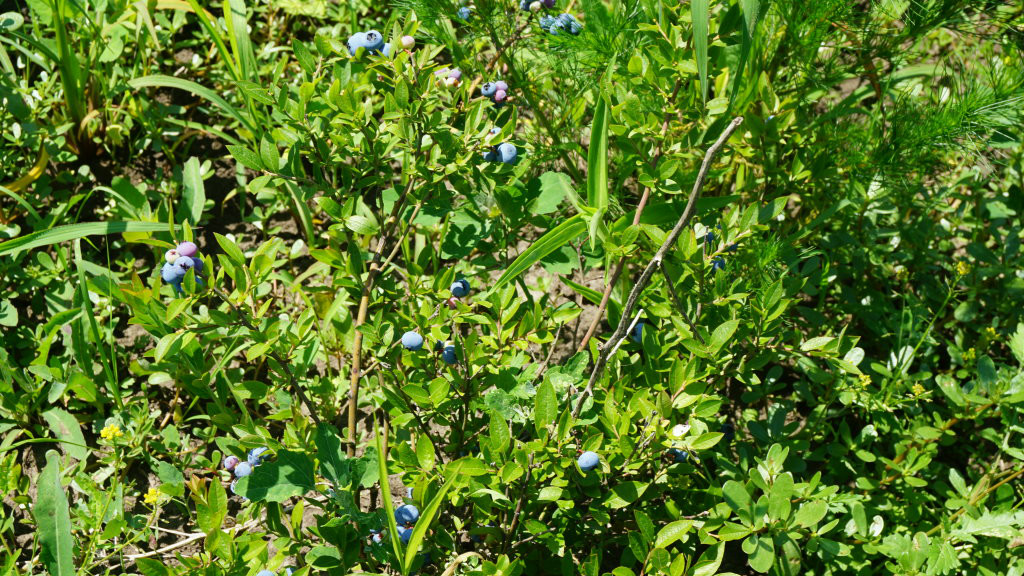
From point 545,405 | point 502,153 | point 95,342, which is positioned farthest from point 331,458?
point 95,342

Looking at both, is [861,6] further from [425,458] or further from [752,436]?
[425,458]

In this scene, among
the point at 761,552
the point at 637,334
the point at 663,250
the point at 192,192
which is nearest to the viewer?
the point at 663,250

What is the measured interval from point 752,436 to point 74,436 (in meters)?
1.56

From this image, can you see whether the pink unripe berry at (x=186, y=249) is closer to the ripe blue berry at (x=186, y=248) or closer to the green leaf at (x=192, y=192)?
the ripe blue berry at (x=186, y=248)

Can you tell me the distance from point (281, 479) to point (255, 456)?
198 mm

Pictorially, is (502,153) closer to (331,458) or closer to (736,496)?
(331,458)

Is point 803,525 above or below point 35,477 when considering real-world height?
above

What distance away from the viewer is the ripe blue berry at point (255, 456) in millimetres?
1468

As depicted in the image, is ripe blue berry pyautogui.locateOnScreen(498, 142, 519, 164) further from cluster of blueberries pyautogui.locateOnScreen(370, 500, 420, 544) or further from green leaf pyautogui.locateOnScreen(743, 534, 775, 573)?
green leaf pyautogui.locateOnScreen(743, 534, 775, 573)

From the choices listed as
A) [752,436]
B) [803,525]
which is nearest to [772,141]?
[752,436]

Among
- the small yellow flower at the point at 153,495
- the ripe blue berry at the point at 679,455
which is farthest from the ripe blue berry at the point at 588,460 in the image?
the small yellow flower at the point at 153,495

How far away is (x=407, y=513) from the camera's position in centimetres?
138

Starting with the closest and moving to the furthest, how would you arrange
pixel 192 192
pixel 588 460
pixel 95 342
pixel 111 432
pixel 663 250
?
pixel 663 250 → pixel 588 460 → pixel 111 432 → pixel 95 342 → pixel 192 192

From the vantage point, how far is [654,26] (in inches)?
61.8
